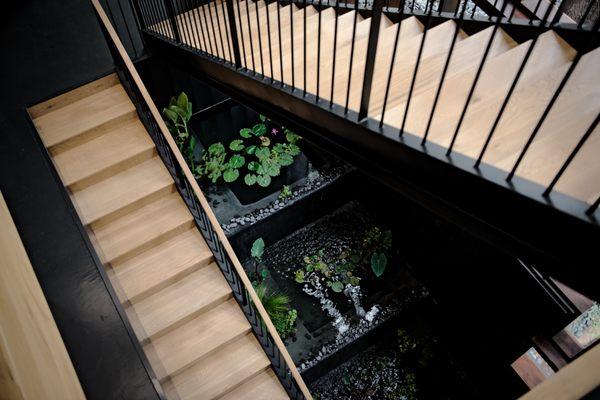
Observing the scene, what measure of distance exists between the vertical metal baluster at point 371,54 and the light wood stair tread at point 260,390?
8.64 ft

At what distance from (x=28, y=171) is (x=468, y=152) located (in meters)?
2.94

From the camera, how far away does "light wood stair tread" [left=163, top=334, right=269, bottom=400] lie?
11.1 ft

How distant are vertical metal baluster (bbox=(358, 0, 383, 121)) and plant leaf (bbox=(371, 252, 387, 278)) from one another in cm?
316

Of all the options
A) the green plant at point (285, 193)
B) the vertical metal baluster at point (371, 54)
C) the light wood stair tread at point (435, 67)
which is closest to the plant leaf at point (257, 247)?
the green plant at point (285, 193)

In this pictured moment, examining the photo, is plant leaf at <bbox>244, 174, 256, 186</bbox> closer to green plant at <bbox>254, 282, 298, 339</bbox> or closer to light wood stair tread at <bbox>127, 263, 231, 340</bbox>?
green plant at <bbox>254, 282, 298, 339</bbox>

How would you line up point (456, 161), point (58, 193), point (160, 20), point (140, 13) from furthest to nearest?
point (160, 20) → point (140, 13) → point (58, 193) → point (456, 161)

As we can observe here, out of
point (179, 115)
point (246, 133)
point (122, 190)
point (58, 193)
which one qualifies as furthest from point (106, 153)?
point (246, 133)

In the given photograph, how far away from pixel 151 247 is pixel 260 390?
155cm

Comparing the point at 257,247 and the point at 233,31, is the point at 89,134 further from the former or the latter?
the point at 257,247

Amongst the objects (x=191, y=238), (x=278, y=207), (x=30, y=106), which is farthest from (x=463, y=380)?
(x=30, y=106)

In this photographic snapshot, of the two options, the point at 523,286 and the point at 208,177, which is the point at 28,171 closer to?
the point at 208,177

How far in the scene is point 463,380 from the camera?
15.3 feet

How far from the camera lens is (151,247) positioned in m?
3.53

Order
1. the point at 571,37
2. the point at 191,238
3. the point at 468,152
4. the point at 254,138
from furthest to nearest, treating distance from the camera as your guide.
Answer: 1. the point at 254,138
2. the point at 191,238
3. the point at 571,37
4. the point at 468,152
